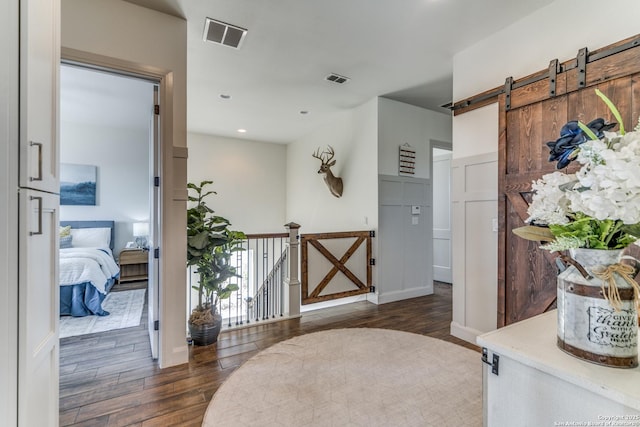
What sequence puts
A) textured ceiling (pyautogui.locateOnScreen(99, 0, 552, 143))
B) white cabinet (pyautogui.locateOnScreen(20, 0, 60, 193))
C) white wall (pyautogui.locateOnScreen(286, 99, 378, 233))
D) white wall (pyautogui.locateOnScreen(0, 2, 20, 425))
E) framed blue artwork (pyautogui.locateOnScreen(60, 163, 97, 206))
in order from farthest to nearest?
framed blue artwork (pyautogui.locateOnScreen(60, 163, 97, 206)) → white wall (pyautogui.locateOnScreen(286, 99, 378, 233)) → textured ceiling (pyautogui.locateOnScreen(99, 0, 552, 143)) → white cabinet (pyautogui.locateOnScreen(20, 0, 60, 193)) → white wall (pyautogui.locateOnScreen(0, 2, 20, 425))

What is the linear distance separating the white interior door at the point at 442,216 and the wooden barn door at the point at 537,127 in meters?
3.14

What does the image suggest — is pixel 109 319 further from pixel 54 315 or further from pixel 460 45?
pixel 460 45

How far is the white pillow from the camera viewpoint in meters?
5.26

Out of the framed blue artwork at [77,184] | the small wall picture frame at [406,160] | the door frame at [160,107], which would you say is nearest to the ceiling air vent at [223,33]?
the door frame at [160,107]

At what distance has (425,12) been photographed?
7.88 feet

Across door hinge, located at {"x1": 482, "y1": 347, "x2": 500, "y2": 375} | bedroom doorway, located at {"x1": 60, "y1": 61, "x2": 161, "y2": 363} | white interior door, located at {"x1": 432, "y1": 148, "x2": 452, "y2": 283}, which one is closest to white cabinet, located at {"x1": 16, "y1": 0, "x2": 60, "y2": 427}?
door hinge, located at {"x1": 482, "y1": 347, "x2": 500, "y2": 375}

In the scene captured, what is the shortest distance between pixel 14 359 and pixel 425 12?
3.16 meters

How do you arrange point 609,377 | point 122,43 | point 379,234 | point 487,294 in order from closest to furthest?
1. point 609,377
2. point 122,43
3. point 487,294
4. point 379,234

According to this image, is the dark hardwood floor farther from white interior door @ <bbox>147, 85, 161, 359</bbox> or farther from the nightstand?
the nightstand

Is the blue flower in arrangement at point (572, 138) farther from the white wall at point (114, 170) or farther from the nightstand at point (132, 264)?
the white wall at point (114, 170)

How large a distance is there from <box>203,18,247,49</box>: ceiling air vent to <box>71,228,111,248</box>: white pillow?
4.50 metres

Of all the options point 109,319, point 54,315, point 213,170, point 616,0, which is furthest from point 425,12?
point 213,170

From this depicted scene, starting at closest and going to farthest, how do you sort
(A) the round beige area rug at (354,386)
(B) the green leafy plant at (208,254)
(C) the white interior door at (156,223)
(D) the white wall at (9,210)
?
(D) the white wall at (9,210), (A) the round beige area rug at (354,386), (C) the white interior door at (156,223), (B) the green leafy plant at (208,254)

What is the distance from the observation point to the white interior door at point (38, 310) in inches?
38.9
